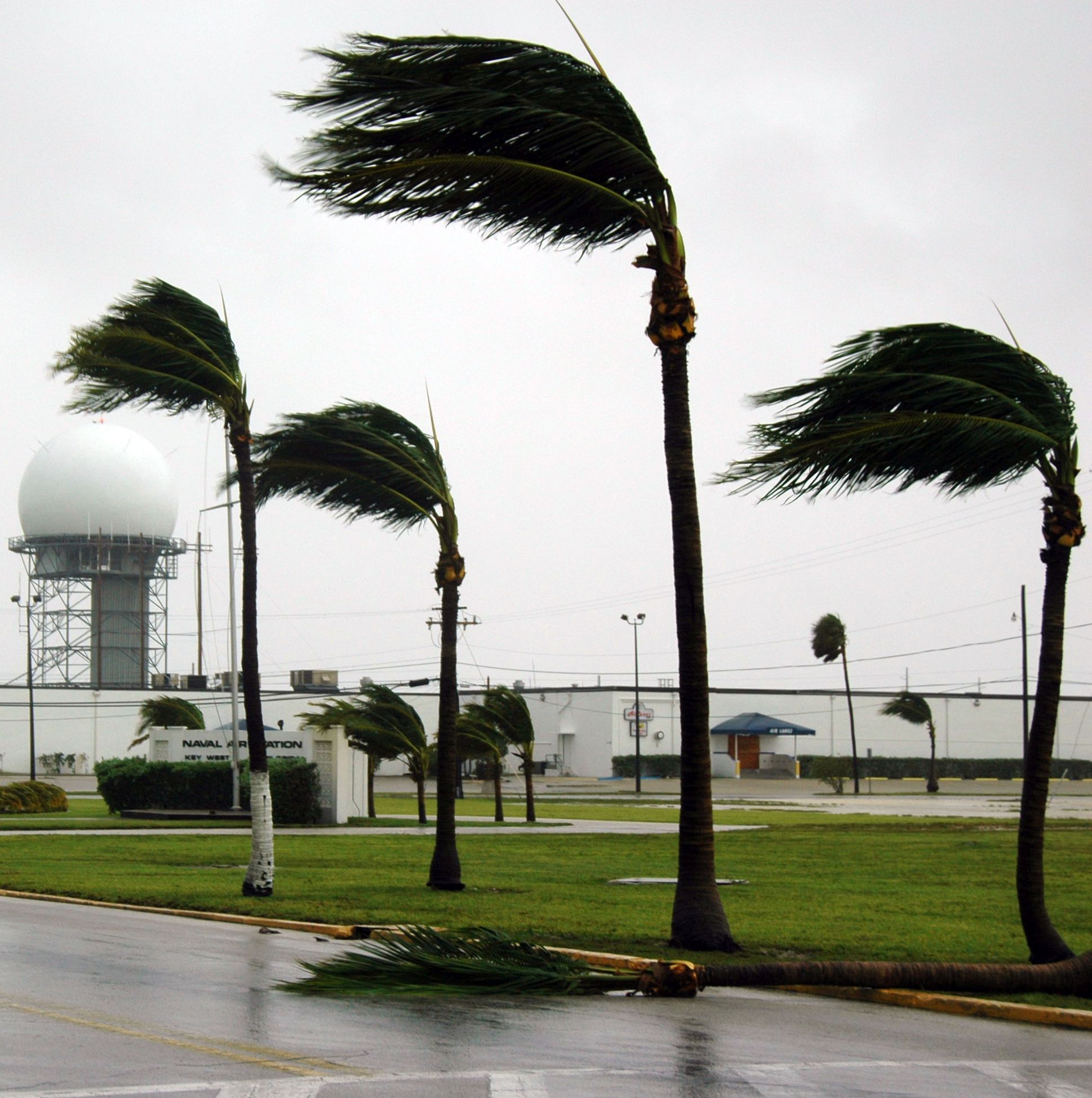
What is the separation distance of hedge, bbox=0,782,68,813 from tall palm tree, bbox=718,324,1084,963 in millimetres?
36246

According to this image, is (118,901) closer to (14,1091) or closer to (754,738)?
(14,1091)

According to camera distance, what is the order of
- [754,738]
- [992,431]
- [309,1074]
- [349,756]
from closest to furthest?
[309,1074]
[992,431]
[349,756]
[754,738]

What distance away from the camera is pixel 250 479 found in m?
19.8

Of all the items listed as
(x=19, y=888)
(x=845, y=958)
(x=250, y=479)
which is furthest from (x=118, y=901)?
(x=845, y=958)

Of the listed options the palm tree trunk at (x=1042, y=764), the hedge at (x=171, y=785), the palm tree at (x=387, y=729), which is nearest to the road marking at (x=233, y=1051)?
the palm tree trunk at (x=1042, y=764)

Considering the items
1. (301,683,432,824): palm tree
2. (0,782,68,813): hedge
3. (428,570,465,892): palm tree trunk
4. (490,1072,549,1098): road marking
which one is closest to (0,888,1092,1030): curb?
(490,1072,549,1098): road marking

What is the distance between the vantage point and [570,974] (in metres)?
10.9

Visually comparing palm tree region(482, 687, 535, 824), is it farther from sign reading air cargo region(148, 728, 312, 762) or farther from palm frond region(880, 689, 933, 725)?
palm frond region(880, 689, 933, 725)

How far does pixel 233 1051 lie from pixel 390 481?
13318 millimetres

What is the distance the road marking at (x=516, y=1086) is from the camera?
697 cm

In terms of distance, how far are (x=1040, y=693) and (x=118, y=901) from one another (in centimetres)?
1163

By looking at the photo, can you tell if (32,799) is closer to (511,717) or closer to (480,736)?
(480,736)

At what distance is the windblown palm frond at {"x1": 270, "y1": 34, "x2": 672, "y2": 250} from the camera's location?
43.2 feet

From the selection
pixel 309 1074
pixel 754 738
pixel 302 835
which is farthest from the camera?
pixel 754 738
